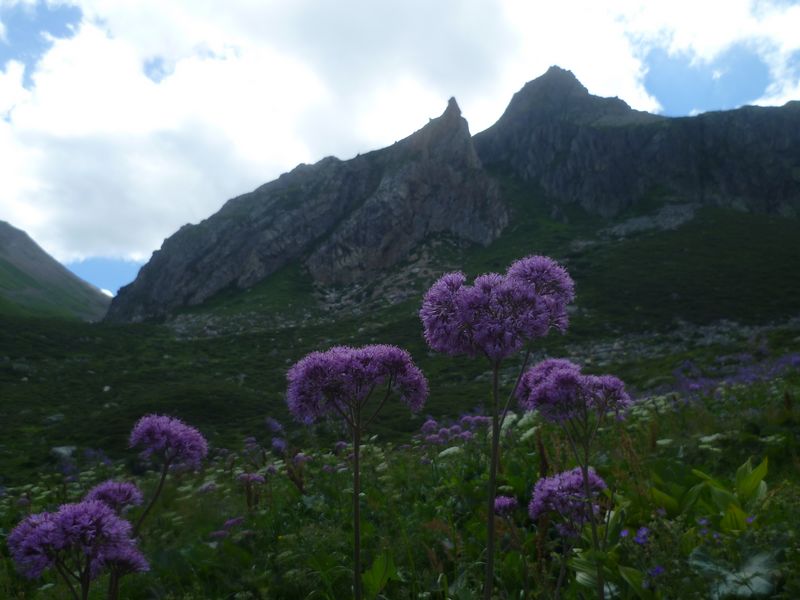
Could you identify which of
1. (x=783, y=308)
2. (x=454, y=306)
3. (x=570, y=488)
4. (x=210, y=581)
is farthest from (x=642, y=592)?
(x=783, y=308)

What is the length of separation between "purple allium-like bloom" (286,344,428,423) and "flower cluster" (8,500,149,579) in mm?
1572

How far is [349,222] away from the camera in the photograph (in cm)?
11994

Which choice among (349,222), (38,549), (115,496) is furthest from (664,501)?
(349,222)

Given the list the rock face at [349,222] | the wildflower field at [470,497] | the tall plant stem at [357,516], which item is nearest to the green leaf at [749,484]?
the wildflower field at [470,497]

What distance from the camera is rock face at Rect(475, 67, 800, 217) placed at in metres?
131

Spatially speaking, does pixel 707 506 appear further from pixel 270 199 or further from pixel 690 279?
pixel 270 199

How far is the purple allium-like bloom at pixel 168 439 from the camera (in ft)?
19.4

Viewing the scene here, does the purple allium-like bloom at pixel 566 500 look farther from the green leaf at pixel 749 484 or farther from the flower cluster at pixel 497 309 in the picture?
the green leaf at pixel 749 484

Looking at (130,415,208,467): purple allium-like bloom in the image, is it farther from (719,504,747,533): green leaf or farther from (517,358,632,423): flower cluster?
(719,504,747,533): green leaf

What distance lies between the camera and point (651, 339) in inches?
1984

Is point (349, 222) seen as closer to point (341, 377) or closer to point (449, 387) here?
point (449, 387)

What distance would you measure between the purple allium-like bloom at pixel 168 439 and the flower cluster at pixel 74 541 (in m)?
1.57

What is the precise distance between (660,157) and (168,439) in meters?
149

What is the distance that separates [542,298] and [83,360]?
66281 millimetres
